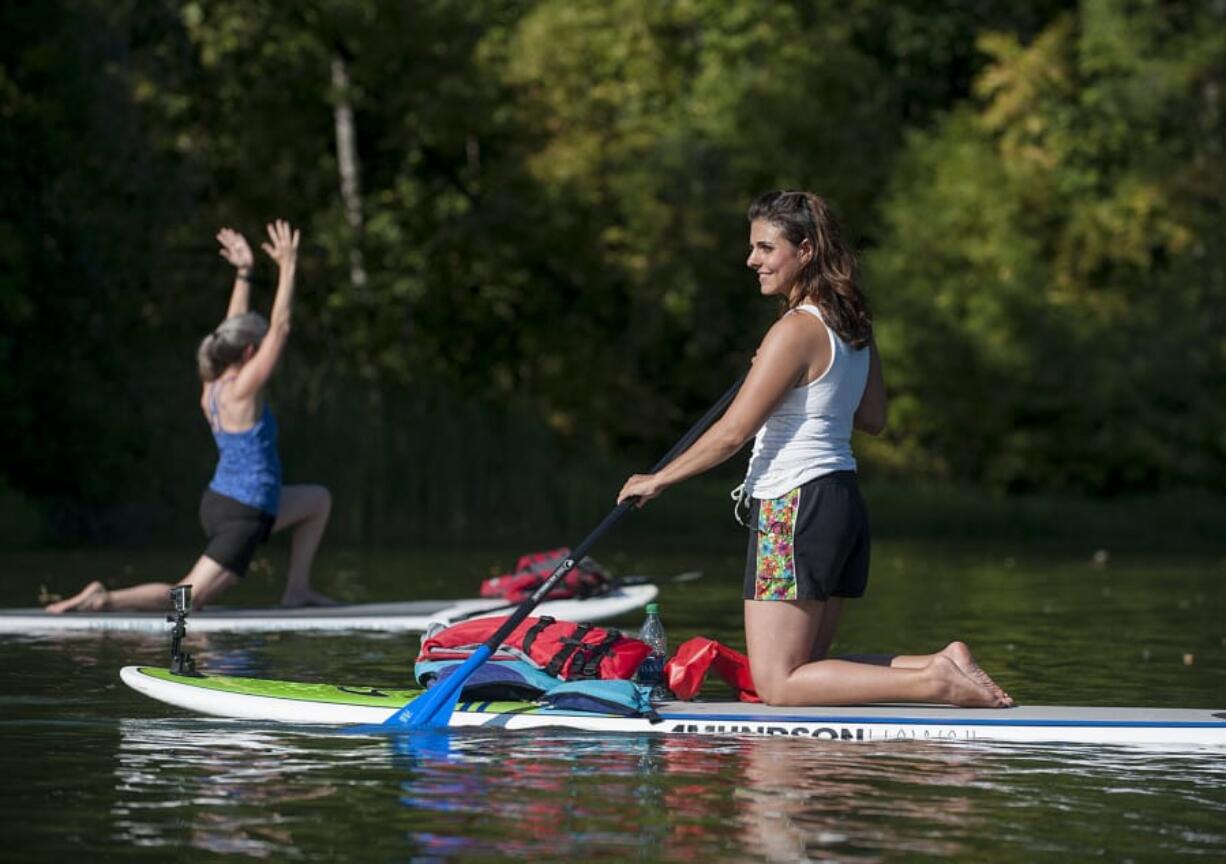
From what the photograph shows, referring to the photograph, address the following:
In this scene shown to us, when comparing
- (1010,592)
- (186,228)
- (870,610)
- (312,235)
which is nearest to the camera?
(870,610)

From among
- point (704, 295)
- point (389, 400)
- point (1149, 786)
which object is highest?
point (704, 295)

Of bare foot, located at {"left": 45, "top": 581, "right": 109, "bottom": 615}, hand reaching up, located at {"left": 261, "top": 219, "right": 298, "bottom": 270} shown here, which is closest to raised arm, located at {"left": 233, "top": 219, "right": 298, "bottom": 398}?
hand reaching up, located at {"left": 261, "top": 219, "right": 298, "bottom": 270}

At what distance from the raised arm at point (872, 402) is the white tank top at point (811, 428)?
0.60 ft

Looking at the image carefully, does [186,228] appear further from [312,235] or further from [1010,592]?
[1010,592]

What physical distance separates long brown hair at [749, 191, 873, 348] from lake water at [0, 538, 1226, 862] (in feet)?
5.32

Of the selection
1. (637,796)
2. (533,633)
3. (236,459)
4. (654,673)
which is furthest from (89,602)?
(637,796)

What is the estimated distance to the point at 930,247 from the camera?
1684 inches

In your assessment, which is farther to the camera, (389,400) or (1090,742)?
(389,400)

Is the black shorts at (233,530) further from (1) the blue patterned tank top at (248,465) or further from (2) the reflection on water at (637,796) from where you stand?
(2) the reflection on water at (637,796)

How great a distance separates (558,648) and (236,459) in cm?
466

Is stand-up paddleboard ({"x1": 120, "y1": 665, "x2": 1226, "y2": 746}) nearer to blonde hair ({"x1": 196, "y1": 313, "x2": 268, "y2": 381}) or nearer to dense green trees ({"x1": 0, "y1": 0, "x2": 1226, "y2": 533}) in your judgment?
blonde hair ({"x1": 196, "y1": 313, "x2": 268, "y2": 381})

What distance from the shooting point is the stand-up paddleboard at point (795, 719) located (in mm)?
10031

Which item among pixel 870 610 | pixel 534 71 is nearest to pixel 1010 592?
pixel 870 610

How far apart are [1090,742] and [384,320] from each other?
31.5m
